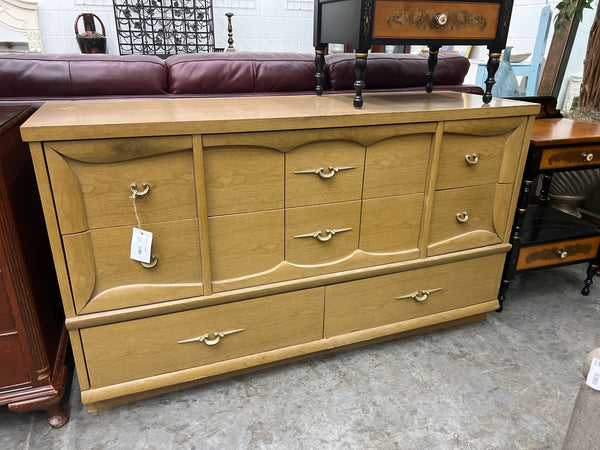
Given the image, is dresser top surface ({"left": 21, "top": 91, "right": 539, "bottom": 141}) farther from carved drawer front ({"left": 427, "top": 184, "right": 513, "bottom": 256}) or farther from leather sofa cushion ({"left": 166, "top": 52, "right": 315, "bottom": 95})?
carved drawer front ({"left": 427, "top": 184, "right": 513, "bottom": 256})

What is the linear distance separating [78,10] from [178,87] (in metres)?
4.41

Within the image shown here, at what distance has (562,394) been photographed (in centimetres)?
145

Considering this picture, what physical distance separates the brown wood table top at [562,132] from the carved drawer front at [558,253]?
0.43 meters

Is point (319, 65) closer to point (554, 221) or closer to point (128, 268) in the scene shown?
point (128, 268)

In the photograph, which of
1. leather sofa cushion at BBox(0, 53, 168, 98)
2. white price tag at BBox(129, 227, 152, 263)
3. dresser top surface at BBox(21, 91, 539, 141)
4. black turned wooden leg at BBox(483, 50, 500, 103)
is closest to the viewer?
dresser top surface at BBox(21, 91, 539, 141)

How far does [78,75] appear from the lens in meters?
1.49

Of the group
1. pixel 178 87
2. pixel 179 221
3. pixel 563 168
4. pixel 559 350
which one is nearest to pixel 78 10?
pixel 178 87

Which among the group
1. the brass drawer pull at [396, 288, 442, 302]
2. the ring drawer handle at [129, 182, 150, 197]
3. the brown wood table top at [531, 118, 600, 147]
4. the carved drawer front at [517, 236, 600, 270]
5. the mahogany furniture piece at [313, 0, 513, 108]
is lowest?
the brass drawer pull at [396, 288, 442, 302]

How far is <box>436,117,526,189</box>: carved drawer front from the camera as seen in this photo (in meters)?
1.48

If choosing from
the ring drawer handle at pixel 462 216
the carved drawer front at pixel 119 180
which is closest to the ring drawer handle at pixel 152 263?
the carved drawer front at pixel 119 180

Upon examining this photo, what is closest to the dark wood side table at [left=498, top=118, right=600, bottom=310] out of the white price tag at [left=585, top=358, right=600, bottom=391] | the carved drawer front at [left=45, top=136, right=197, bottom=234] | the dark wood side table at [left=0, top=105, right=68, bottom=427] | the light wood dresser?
the light wood dresser

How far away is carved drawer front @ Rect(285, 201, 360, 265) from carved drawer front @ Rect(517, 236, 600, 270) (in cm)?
81

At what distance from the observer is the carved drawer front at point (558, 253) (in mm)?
1833

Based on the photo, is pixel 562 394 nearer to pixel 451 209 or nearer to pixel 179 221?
pixel 451 209
